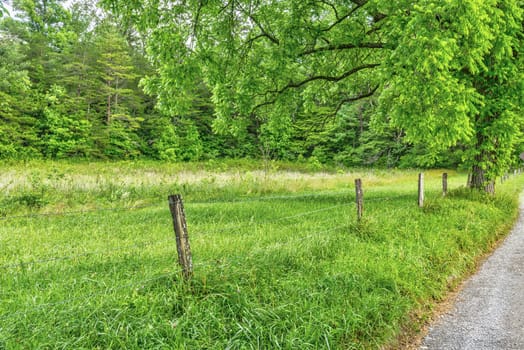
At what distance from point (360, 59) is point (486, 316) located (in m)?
10.3

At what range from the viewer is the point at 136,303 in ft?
10.6

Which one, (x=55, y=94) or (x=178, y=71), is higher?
(x=55, y=94)

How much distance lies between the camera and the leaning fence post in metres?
3.53

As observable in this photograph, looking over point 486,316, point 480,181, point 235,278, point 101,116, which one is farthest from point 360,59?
point 101,116

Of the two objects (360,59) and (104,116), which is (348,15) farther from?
(104,116)

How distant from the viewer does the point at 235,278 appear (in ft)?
12.8

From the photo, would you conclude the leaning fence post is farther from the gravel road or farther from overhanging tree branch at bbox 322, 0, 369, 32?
overhanging tree branch at bbox 322, 0, 369, 32

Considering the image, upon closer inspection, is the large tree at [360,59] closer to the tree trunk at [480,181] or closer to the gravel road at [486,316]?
the tree trunk at [480,181]

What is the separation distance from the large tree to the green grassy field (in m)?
2.42

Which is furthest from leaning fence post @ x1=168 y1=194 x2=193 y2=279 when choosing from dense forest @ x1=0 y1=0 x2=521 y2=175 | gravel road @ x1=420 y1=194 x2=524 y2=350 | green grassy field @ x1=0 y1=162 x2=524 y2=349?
dense forest @ x1=0 y1=0 x2=521 y2=175

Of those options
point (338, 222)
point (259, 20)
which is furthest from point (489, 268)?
point (259, 20)

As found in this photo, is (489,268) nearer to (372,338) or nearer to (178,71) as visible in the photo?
(372,338)

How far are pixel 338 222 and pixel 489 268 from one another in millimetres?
2870

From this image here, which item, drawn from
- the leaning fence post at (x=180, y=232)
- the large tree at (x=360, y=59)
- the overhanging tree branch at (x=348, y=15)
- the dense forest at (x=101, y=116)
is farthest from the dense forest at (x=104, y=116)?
the leaning fence post at (x=180, y=232)
